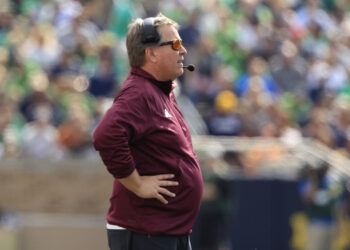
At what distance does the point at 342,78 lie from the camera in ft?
49.0

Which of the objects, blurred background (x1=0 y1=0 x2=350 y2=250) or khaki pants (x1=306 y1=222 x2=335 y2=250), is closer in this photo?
khaki pants (x1=306 y1=222 x2=335 y2=250)

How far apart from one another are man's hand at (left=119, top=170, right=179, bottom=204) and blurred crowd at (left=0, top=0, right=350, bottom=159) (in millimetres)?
6819

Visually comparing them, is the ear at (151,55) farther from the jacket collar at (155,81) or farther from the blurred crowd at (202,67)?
the blurred crowd at (202,67)

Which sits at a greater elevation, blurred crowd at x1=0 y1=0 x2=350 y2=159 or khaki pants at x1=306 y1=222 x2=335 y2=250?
blurred crowd at x1=0 y1=0 x2=350 y2=159

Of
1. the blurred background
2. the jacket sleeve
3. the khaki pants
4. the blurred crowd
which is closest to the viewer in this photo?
the jacket sleeve

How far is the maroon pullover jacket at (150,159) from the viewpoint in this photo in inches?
181

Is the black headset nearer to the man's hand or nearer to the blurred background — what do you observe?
the man's hand

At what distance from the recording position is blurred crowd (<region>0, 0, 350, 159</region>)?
39.3 ft

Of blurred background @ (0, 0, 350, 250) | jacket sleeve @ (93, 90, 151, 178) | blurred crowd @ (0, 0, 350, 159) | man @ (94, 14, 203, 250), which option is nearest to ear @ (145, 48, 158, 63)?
man @ (94, 14, 203, 250)

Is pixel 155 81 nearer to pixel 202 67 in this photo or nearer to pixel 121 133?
pixel 121 133

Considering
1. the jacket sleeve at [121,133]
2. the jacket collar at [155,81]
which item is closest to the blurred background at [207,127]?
the jacket collar at [155,81]

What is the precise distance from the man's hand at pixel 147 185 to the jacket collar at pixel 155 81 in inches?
20.1

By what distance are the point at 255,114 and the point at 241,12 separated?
4.52m

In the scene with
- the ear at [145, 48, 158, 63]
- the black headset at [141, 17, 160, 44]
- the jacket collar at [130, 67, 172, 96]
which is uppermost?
the black headset at [141, 17, 160, 44]
